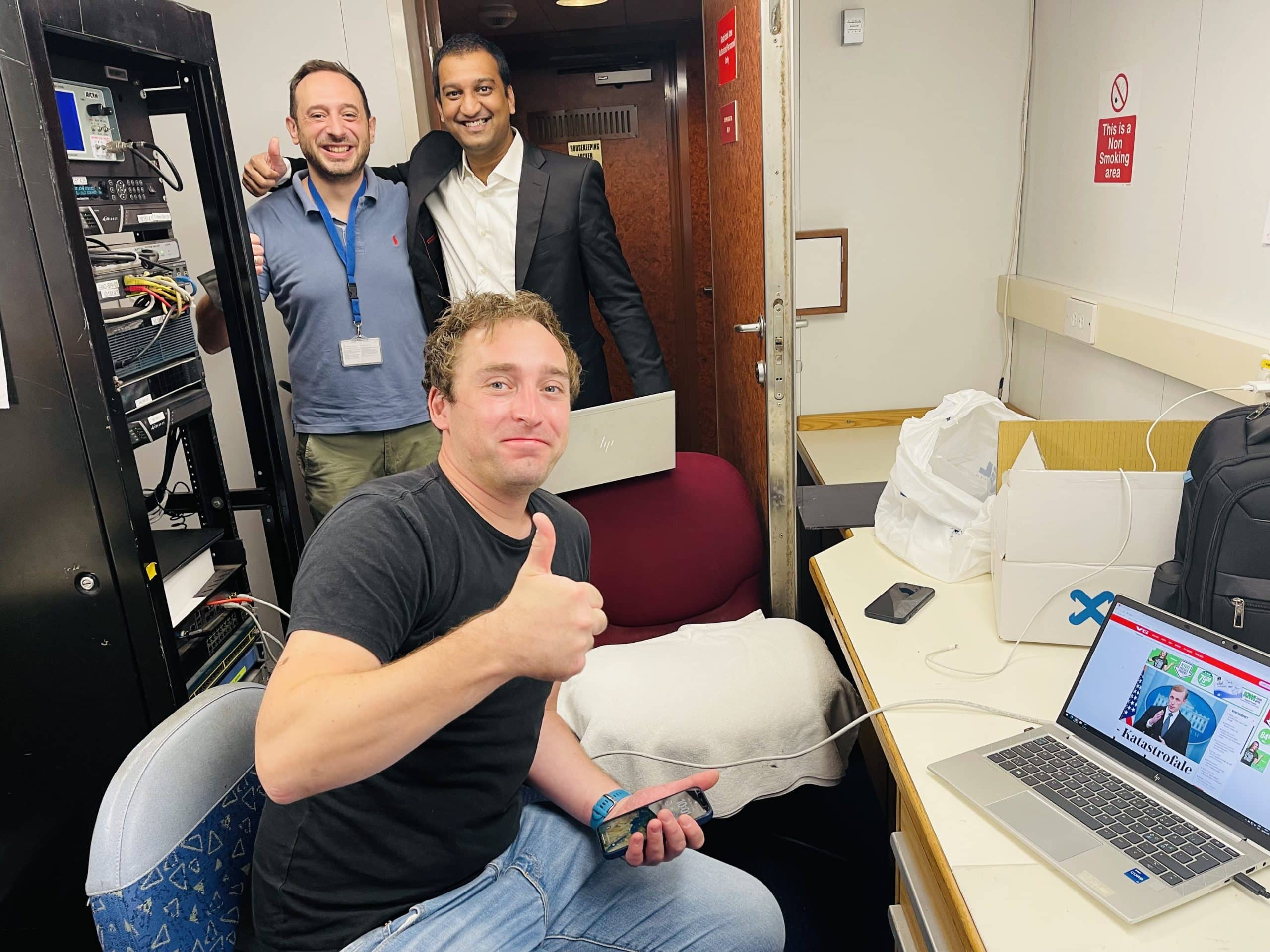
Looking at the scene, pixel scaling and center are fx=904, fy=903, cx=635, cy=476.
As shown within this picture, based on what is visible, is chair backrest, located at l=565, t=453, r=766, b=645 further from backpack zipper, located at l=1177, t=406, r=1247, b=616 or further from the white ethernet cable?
backpack zipper, located at l=1177, t=406, r=1247, b=616

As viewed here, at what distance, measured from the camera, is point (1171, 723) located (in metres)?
1.04

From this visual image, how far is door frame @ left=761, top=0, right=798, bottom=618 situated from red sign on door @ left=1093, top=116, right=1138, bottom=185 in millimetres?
841

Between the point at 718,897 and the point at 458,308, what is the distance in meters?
0.90

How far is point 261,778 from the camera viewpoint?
0.86m

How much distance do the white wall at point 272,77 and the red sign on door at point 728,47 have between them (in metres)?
0.94

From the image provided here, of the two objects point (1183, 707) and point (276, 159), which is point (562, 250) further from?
point (1183, 707)

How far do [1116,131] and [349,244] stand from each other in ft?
6.07

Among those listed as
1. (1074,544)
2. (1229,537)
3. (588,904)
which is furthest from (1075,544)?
(588,904)

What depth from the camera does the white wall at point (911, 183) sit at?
2.63 meters

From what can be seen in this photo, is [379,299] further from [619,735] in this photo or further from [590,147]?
[590,147]

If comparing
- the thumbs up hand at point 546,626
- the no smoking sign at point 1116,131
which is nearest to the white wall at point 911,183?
the no smoking sign at point 1116,131

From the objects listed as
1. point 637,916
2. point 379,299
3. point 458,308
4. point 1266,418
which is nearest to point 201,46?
point 379,299

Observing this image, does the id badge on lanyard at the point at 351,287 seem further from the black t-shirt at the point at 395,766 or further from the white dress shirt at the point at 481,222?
the black t-shirt at the point at 395,766

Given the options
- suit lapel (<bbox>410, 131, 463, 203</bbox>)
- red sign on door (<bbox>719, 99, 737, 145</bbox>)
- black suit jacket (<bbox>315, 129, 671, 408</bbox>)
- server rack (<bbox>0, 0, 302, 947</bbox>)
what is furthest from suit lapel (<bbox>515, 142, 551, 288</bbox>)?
server rack (<bbox>0, 0, 302, 947</bbox>)
